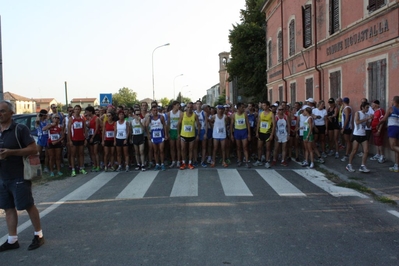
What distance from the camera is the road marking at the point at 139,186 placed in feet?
27.3

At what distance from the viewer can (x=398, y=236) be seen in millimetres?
5426

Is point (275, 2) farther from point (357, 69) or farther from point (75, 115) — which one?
point (75, 115)

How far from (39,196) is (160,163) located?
14.1 feet

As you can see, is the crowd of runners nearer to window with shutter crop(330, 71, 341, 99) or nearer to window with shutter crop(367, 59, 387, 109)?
window with shutter crop(367, 59, 387, 109)

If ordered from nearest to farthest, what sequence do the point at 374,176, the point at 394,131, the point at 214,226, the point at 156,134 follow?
the point at 214,226
the point at 374,176
the point at 394,131
the point at 156,134

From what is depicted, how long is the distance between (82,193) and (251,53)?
32.6 metres

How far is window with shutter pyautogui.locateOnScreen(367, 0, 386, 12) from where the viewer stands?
41.0 feet

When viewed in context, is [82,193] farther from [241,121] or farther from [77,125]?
[241,121]

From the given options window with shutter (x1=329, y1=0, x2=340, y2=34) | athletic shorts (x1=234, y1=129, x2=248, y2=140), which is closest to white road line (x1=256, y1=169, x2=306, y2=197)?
athletic shorts (x1=234, y1=129, x2=248, y2=140)

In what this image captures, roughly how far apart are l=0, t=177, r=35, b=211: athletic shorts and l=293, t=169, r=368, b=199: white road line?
573 centimetres

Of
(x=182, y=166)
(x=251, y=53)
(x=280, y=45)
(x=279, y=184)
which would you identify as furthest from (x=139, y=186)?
(x=251, y=53)

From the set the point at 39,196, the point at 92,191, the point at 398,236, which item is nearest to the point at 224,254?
the point at 398,236

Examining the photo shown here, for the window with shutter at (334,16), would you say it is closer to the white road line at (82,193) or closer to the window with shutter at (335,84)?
the window with shutter at (335,84)

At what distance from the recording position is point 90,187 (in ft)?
31.4
